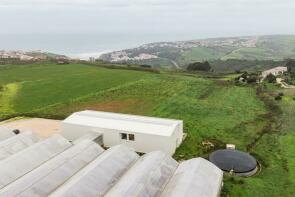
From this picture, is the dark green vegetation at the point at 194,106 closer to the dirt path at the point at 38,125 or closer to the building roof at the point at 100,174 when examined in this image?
the dirt path at the point at 38,125

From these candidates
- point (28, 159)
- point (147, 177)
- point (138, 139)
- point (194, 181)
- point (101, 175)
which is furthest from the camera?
point (138, 139)

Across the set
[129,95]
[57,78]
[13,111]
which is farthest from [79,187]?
[57,78]

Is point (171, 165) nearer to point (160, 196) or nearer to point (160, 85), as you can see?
point (160, 196)

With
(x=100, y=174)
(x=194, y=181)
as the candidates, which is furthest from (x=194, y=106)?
(x=100, y=174)

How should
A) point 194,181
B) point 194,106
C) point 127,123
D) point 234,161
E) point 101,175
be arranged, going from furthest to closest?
point 194,106
point 127,123
point 234,161
point 101,175
point 194,181

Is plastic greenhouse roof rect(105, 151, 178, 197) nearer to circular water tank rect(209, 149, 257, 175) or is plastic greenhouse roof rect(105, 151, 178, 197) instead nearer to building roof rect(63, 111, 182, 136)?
circular water tank rect(209, 149, 257, 175)

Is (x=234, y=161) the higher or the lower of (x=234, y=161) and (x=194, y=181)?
the lower

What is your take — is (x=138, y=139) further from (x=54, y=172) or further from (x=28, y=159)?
(x=54, y=172)
